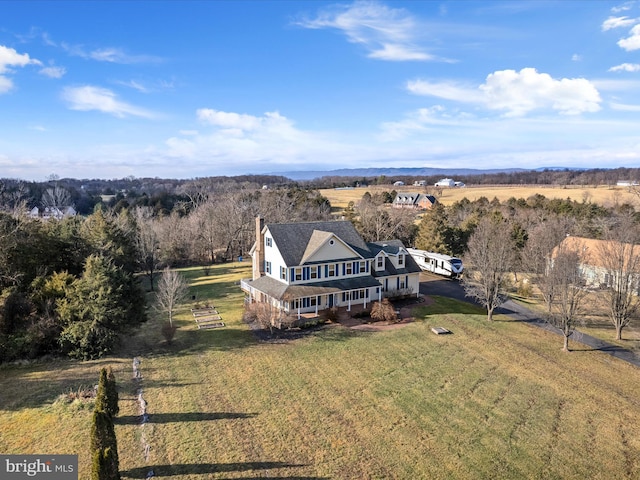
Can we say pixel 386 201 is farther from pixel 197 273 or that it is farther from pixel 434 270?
pixel 197 273

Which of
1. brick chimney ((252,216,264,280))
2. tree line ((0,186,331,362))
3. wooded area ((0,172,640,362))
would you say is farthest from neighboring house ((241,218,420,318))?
tree line ((0,186,331,362))

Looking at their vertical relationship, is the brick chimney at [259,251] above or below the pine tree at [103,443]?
above

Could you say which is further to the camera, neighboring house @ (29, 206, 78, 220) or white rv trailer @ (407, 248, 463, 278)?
neighboring house @ (29, 206, 78, 220)

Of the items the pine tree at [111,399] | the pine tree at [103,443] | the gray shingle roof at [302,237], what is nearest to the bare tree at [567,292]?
the gray shingle roof at [302,237]

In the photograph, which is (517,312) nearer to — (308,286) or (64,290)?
(308,286)

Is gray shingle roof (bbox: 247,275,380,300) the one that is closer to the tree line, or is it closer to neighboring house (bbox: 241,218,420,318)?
neighboring house (bbox: 241,218,420,318)

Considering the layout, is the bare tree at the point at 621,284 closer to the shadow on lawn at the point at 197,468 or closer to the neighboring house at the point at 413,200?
the shadow on lawn at the point at 197,468
